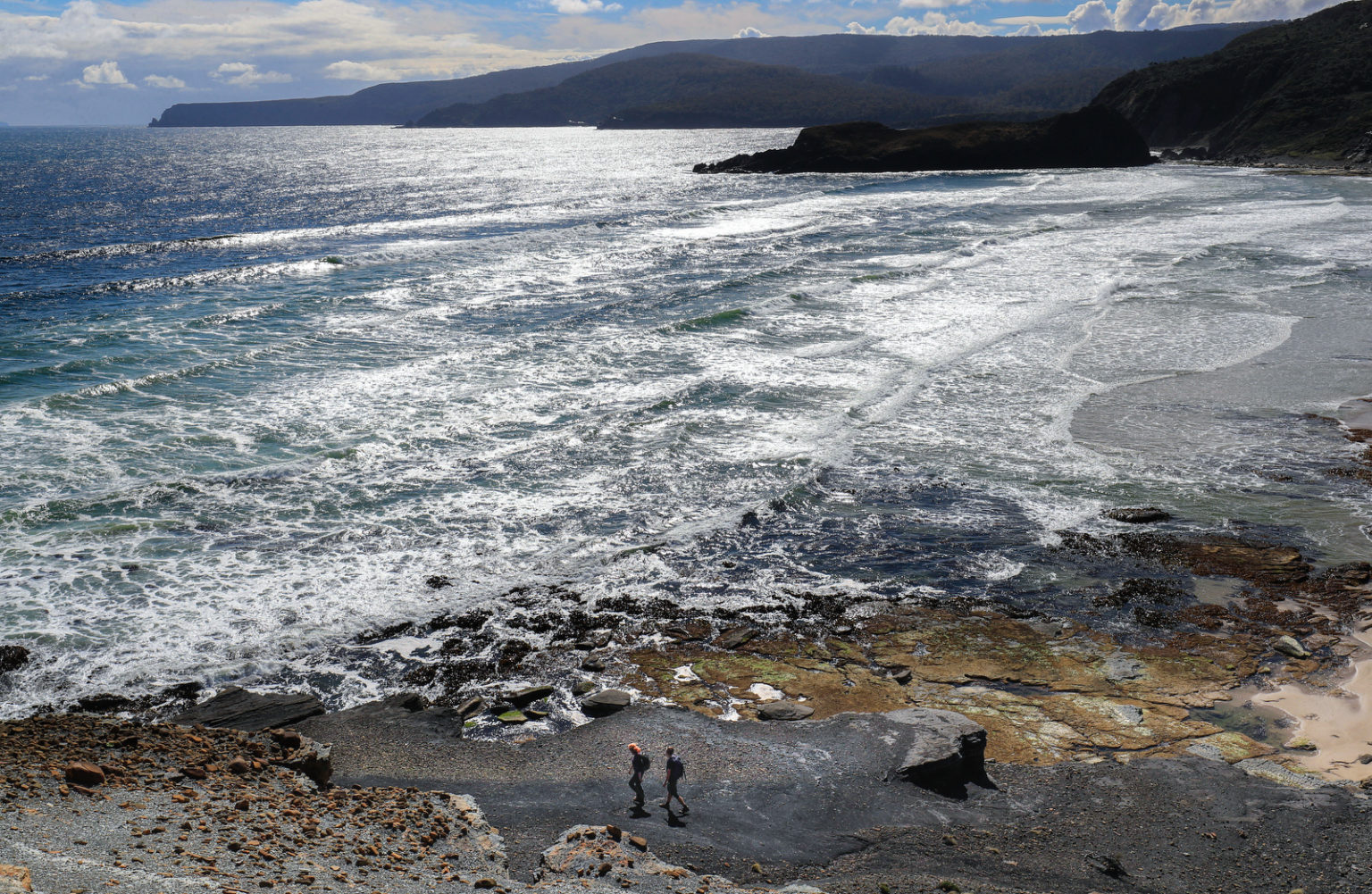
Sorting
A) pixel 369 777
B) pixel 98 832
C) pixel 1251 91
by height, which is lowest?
pixel 369 777

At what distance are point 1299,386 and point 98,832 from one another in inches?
1181

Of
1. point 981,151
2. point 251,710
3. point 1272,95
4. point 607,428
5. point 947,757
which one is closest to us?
point 947,757

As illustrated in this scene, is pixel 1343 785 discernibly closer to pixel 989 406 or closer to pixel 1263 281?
pixel 989 406

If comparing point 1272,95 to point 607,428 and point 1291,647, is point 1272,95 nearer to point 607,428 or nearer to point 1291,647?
point 607,428

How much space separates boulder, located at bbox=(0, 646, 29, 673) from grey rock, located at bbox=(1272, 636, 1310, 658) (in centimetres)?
1945

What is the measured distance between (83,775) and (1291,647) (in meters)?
16.5

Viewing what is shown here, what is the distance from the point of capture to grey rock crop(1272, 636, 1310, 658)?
13.4 meters

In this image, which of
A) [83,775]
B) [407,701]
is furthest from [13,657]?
[407,701]

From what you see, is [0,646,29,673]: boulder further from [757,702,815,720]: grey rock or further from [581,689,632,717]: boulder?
[757,702,815,720]: grey rock

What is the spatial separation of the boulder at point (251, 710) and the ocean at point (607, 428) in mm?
576

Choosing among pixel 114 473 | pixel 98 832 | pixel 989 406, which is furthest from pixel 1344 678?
pixel 114 473

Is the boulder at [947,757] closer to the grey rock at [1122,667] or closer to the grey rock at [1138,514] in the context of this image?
the grey rock at [1122,667]

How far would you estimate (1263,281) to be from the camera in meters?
40.0

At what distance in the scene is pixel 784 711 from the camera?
12367mm
